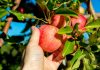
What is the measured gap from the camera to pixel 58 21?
4.33 feet

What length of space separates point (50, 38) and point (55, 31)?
4 centimetres

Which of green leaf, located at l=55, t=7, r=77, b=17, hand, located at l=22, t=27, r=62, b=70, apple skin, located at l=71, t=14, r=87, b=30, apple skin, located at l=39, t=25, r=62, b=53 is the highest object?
green leaf, located at l=55, t=7, r=77, b=17

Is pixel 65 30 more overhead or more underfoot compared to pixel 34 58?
more overhead

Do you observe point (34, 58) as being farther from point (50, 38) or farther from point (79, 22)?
point (79, 22)

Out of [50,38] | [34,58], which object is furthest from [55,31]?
[34,58]

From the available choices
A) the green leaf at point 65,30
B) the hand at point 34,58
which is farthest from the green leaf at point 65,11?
the hand at point 34,58

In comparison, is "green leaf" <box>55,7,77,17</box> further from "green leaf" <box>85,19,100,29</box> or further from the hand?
the hand

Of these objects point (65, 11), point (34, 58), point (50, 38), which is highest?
point (65, 11)

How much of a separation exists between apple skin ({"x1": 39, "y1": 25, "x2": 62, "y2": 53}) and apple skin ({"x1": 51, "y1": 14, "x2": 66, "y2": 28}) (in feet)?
0.06

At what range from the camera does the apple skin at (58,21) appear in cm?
132

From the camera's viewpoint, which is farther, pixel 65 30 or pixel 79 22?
pixel 79 22

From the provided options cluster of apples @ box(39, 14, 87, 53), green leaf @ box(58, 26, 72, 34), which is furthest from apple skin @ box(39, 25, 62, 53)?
green leaf @ box(58, 26, 72, 34)

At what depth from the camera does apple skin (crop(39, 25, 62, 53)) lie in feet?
4.41

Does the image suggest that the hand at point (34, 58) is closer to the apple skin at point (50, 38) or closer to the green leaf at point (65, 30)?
the apple skin at point (50, 38)
